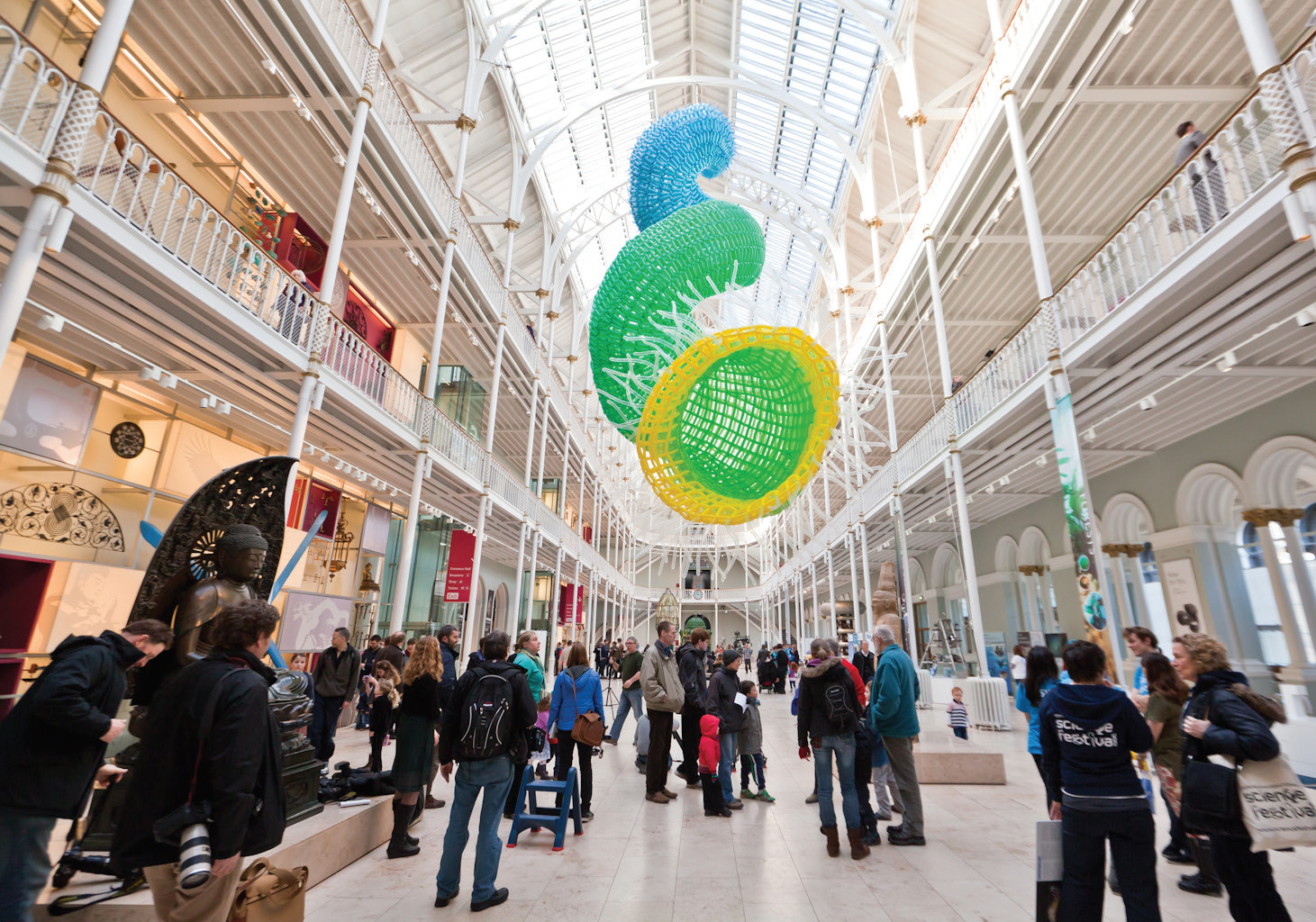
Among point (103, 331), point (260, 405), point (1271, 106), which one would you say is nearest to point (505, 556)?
point (260, 405)

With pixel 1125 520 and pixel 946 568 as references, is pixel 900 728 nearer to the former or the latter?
pixel 1125 520

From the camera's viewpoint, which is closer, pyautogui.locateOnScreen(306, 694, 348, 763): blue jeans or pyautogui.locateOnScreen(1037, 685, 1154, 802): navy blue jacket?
pyautogui.locateOnScreen(1037, 685, 1154, 802): navy blue jacket

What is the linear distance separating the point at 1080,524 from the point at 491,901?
6.86 m

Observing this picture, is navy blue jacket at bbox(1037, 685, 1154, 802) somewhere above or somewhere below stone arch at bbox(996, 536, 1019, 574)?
below

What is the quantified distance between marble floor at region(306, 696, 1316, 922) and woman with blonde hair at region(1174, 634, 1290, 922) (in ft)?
2.89

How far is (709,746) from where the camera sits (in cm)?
565

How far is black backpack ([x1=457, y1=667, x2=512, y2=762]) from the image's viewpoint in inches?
147

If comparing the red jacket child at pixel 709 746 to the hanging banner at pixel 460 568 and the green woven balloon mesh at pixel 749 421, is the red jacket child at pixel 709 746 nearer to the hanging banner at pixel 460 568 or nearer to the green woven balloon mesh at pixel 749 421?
the green woven balloon mesh at pixel 749 421

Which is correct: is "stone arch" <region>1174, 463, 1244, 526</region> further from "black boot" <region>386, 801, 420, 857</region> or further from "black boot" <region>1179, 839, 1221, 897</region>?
"black boot" <region>386, 801, 420, 857</region>

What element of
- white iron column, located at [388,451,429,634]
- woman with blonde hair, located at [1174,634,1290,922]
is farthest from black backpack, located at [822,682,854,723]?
white iron column, located at [388,451,429,634]

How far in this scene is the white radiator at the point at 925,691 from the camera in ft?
43.9

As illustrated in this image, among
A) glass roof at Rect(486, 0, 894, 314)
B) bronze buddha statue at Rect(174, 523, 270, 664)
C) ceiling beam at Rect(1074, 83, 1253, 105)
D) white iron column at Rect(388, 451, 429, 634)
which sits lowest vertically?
bronze buddha statue at Rect(174, 523, 270, 664)

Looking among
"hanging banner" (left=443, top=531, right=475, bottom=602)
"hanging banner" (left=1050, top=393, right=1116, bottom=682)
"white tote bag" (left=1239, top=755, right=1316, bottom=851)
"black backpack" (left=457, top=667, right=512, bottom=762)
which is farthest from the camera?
"hanging banner" (left=443, top=531, right=475, bottom=602)

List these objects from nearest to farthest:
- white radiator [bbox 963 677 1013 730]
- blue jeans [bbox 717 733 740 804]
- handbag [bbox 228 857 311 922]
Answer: handbag [bbox 228 857 311 922] → blue jeans [bbox 717 733 740 804] → white radiator [bbox 963 677 1013 730]
